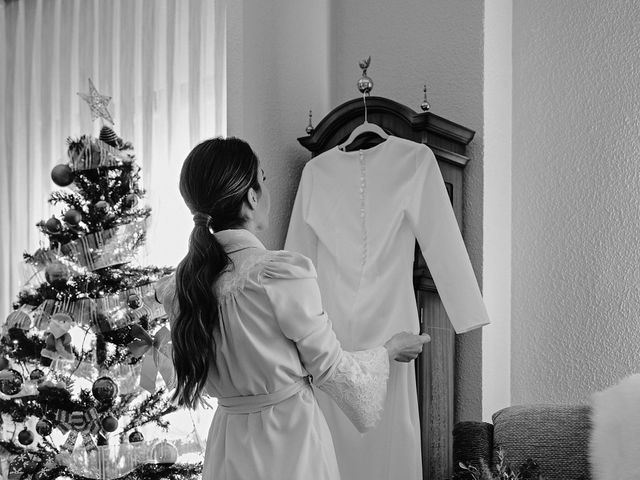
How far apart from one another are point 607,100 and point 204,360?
180 cm

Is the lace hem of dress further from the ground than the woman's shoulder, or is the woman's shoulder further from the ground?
the woman's shoulder

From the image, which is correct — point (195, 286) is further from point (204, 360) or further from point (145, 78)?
point (145, 78)

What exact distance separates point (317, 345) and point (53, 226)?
5.07 feet

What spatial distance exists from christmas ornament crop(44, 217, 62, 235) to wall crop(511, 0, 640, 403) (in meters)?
1.74

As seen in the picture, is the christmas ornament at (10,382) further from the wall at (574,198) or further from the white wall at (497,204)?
the wall at (574,198)

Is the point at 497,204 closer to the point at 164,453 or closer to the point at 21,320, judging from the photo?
the point at 164,453

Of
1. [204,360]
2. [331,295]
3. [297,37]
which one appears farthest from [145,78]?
[204,360]

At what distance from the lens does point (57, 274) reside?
311 cm

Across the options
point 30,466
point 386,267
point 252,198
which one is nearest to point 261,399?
point 252,198

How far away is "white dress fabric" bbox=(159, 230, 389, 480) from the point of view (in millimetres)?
1976

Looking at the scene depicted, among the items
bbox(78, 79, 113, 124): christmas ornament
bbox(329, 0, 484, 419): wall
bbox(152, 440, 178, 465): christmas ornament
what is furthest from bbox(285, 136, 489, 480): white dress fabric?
bbox(78, 79, 113, 124): christmas ornament

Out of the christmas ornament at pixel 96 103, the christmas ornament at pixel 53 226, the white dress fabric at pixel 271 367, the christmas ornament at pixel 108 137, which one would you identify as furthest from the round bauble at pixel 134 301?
the white dress fabric at pixel 271 367

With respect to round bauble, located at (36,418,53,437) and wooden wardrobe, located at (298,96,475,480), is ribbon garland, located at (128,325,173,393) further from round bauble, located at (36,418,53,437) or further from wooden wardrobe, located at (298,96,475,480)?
wooden wardrobe, located at (298,96,475,480)

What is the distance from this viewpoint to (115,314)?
122 inches
